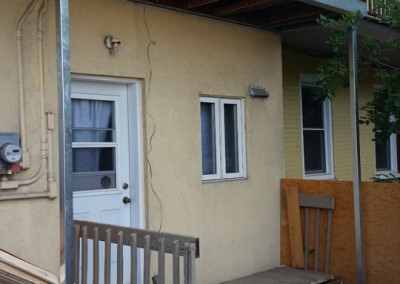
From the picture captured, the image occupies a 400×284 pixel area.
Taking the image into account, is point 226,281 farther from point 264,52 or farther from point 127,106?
point 264,52

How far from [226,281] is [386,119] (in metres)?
2.66

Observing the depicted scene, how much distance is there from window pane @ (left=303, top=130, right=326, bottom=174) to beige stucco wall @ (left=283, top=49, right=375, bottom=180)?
214 mm

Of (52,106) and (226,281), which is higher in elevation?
(52,106)

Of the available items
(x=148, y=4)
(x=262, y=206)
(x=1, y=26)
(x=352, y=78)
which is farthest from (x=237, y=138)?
(x=1, y=26)

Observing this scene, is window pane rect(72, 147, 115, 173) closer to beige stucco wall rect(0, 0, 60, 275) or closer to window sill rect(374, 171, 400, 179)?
beige stucco wall rect(0, 0, 60, 275)

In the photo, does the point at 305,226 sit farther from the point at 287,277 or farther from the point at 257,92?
the point at 257,92

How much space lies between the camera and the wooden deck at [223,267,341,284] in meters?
6.52

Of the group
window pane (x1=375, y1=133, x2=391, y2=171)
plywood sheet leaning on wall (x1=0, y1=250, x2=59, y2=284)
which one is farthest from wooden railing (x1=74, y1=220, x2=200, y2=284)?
window pane (x1=375, y1=133, x2=391, y2=171)

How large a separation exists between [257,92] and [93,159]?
250 centimetres

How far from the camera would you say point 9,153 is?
457 cm

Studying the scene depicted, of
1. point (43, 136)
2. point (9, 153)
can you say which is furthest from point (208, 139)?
point (9, 153)

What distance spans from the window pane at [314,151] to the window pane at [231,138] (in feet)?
7.76

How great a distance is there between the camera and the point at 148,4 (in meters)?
6.00

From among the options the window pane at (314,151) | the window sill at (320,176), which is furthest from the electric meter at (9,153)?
the window pane at (314,151)
